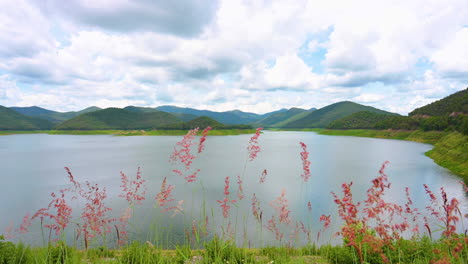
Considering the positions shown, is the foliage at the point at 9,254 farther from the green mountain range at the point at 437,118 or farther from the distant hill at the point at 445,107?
the distant hill at the point at 445,107

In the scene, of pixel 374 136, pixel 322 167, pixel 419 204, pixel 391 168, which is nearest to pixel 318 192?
pixel 419 204

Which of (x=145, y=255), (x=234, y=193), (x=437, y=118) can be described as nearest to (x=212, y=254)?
(x=145, y=255)

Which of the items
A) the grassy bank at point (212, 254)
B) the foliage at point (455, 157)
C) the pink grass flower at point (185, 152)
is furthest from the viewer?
the foliage at point (455, 157)

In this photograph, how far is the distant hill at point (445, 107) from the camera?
14775cm

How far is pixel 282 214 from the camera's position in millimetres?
6203

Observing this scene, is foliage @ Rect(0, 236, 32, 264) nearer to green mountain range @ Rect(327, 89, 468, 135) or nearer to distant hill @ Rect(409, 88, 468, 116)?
green mountain range @ Rect(327, 89, 468, 135)

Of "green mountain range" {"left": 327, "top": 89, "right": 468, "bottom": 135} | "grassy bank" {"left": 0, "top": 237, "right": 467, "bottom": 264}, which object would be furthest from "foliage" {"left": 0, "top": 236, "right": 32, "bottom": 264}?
"green mountain range" {"left": 327, "top": 89, "right": 468, "bottom": 135}

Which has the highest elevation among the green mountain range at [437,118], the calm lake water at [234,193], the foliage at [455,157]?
the green mountain range at [437,118]

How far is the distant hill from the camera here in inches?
5817

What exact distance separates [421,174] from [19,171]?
282 feet

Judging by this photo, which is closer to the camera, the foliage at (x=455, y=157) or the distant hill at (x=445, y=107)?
the foliage at (x=455, y=157)

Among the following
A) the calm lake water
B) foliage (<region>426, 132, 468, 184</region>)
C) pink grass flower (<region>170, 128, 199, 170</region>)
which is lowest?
the calm lake water

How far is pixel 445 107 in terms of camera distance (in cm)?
16875

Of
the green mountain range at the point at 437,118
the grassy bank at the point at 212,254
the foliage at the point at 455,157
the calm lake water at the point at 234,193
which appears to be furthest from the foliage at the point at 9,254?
the green mountain range at the point at 437,118
